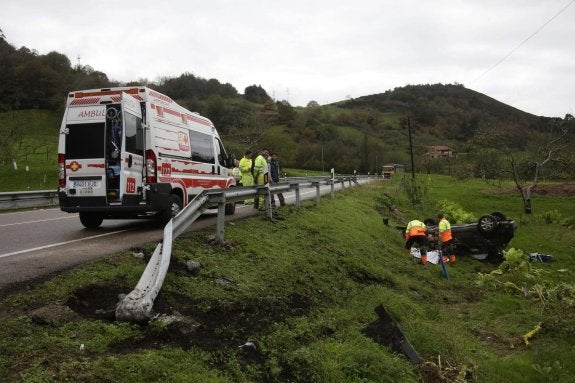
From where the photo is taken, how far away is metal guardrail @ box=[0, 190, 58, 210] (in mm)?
17642

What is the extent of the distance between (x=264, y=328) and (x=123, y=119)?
Result: 5640mm

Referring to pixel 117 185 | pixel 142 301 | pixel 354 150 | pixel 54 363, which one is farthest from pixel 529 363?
pixel 354 150

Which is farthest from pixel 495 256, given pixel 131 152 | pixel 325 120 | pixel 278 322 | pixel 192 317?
pixel 325 120

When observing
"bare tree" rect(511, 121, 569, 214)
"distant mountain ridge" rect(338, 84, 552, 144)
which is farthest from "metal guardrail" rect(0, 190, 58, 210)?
"distant mountain ridge" rect(338, 84, 552, 144)

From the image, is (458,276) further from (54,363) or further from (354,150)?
(354,150)

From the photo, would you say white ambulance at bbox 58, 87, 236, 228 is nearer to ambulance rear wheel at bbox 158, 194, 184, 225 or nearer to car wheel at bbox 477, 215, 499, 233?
ambulance rear wheel at bbox 158, 194, 184, 225

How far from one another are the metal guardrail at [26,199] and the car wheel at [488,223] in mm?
16822

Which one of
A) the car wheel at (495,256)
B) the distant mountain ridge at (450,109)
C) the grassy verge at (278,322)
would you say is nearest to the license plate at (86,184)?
the grassy verge at (278,322)

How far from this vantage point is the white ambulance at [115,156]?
361 inches

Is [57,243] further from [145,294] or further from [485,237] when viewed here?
[485,237]

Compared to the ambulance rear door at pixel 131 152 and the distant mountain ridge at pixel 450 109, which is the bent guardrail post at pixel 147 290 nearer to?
the ambulance rear door at pixel 131 152

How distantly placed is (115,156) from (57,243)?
A: 6.44ft

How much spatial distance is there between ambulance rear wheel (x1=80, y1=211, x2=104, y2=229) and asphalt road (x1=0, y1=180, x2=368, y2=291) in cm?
14

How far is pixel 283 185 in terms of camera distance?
1234 centimetres
